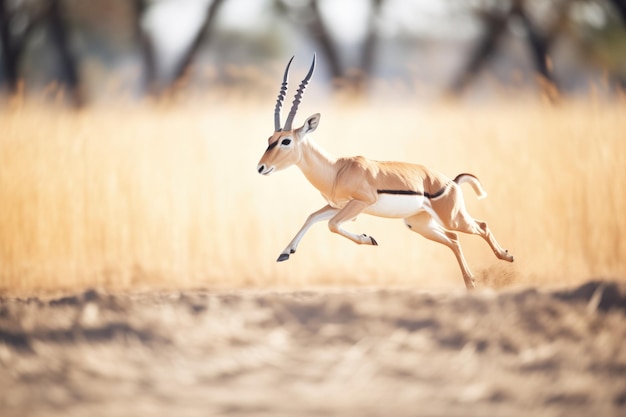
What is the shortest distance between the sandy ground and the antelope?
720 mm

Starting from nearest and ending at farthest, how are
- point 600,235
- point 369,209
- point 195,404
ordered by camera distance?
point 195,404 → point 369,209 → point 600,235

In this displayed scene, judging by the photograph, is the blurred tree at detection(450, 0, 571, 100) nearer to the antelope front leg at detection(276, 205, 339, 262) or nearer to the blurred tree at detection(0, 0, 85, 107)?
the blurred tree at detection(0, 0, 85, 107)

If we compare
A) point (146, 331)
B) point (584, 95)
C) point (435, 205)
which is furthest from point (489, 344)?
point (584, 95)

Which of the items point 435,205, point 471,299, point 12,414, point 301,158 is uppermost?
point 301,158

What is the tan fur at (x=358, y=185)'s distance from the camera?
5.48 m

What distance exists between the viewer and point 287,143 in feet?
18.1

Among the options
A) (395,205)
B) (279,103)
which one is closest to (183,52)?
(279,103)

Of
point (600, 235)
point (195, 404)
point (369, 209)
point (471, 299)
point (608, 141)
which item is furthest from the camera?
point (608, 141)

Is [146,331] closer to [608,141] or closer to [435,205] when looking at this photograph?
[435,205]

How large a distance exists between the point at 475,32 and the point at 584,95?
7.07 m

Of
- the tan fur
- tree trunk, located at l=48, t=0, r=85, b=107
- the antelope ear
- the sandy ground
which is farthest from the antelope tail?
Result: tree trunk, located at l=48, t=0, r=85, b=107

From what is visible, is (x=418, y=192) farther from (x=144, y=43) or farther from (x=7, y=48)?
(x=7, y=48)

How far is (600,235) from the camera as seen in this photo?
7.13 meters

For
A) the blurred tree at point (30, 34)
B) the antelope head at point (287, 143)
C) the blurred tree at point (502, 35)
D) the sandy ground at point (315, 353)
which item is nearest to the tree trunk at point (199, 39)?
the blurred tree at point (30, 34)
